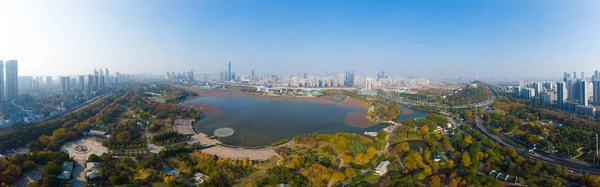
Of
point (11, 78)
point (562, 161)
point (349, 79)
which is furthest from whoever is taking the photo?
point (349, 79)

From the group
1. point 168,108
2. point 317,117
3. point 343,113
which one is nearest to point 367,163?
point 317,117

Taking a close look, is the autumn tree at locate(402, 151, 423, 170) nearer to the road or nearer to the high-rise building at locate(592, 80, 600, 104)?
the road

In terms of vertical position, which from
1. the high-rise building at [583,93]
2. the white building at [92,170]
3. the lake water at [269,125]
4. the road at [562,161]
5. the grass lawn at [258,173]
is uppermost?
the high-rise building at [583,93]

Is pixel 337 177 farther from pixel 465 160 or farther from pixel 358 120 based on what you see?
pixel 358 120

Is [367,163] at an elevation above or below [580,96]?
below

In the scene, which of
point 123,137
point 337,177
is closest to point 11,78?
point 123,137

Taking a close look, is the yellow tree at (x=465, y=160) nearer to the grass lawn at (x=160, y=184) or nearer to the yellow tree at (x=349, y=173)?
the yellow tree at (x=349, y=173)

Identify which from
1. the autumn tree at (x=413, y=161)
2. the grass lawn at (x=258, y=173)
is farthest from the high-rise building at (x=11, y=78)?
the autumn tree at (x=413, y=161)

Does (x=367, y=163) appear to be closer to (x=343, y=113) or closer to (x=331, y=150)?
(x=331, y=150)
